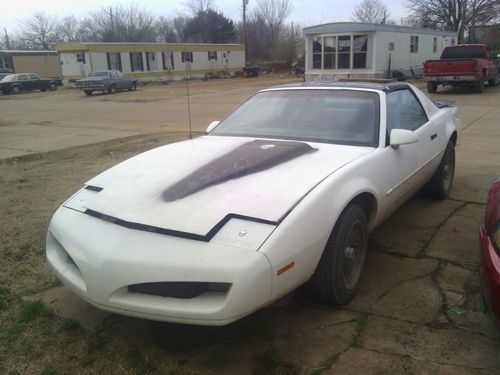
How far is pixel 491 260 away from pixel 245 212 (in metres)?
1.30

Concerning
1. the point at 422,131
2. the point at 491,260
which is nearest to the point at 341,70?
the point at 422,131

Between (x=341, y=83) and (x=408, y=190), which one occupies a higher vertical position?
(x=341, y=83)

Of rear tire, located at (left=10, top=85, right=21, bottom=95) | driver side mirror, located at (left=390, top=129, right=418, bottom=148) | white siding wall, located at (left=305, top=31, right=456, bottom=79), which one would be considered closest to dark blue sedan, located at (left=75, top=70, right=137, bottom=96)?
rear tire, located at (left=10, top=85, right=21, bottom=95)

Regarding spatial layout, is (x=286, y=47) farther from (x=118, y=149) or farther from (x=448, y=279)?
(x=448, y=279)

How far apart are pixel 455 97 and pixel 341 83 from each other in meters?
15.1

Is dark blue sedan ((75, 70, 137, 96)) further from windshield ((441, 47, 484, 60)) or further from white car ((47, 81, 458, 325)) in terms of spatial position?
white car ((47, 81, 458, 325))

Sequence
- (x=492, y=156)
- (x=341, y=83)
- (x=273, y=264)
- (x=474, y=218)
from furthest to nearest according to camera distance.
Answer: (x=492, y=156)
(x=474, y=218)
(x=341, y=83)
(x=273, y=264)

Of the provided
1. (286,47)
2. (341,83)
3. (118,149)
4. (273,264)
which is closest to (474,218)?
(341,83)

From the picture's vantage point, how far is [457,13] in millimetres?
40375

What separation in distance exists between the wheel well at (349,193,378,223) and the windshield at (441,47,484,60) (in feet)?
59.0

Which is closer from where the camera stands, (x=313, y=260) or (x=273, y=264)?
(x=273, y=264)

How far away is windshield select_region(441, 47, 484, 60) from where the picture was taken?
1875cm

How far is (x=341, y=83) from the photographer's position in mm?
4320

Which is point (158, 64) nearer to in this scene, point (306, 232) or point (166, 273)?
point (306, 232)
